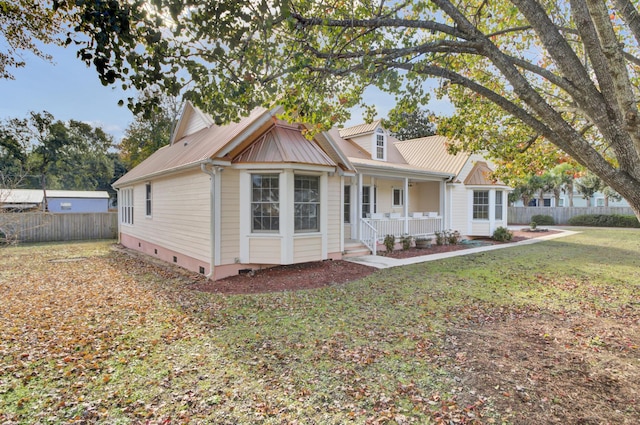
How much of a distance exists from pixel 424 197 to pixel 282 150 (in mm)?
11241

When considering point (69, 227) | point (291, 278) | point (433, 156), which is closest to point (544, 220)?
point (433, 156)

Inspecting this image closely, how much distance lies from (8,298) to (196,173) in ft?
16.8

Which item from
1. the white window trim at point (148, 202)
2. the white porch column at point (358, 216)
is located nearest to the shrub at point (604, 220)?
the white porch column at point (358, 216)

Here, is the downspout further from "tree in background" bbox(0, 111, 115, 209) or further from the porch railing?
"tree in background" bbox(0, 111, 115, 209)

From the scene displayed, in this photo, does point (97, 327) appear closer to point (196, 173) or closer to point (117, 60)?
point (117, 60)

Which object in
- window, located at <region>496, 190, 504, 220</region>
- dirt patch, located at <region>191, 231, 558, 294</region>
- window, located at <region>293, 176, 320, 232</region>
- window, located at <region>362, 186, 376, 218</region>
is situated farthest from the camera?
window, located at <region>496, 190, 504, 220</region>

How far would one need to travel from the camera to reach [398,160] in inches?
696

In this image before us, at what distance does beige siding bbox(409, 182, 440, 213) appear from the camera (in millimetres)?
Result: 17594

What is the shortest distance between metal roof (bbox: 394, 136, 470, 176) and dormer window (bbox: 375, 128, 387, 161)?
3.13 meters

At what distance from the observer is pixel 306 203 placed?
32.2 ft

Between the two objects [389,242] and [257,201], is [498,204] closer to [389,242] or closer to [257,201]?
[389,242]

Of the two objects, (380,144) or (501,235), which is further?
(501,235)

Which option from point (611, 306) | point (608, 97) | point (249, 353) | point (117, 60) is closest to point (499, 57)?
point (608, 97)

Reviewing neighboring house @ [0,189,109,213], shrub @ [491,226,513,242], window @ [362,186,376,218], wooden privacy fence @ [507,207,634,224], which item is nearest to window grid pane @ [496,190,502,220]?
shrub @ [491,226,513,242]
